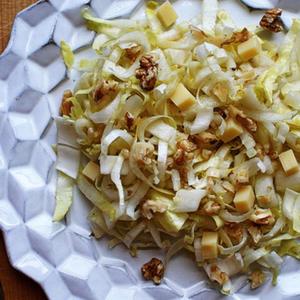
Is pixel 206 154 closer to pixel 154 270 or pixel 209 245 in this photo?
pixel 209 245

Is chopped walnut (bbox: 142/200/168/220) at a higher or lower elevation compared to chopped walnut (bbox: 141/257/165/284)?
higher

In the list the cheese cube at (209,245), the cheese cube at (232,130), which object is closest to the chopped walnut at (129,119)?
the cheese cube at (232,130)

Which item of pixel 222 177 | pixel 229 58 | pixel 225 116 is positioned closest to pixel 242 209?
pixel 222 177

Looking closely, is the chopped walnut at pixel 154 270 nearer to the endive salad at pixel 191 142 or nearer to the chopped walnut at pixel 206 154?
the endive salad at pixel 191 142

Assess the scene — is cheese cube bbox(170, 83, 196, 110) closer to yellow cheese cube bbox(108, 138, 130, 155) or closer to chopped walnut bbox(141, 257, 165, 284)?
yellow cheese cube bbox(108, 138, 130, 155)

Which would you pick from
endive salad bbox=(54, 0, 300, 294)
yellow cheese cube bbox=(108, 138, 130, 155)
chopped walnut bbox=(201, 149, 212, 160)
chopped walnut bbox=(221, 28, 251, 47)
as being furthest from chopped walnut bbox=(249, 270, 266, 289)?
chopped walnut bbox=(221, 28, 251, 47)

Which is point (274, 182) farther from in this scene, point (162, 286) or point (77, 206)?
point (77, 206)
